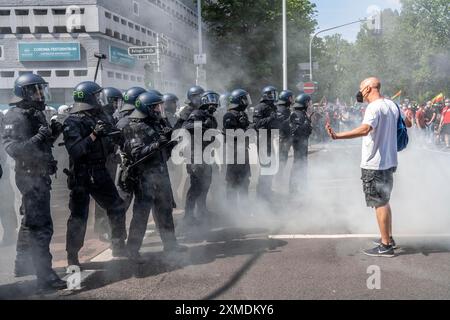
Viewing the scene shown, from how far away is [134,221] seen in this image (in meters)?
4.52

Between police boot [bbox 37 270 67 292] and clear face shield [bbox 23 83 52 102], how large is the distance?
56.2 inches

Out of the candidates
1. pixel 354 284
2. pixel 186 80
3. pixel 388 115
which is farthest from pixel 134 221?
pixel 186 80

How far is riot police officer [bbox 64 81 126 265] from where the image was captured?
4113 mm

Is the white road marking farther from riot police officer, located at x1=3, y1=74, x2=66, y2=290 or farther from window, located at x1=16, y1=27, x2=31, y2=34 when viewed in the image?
window, located at x1=16, y1=27, x2=31, y2=34

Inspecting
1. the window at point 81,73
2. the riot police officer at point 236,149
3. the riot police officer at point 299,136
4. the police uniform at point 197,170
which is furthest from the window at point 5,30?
the police uniform at point 197,170

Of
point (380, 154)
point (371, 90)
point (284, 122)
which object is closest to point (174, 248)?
point (380, 154)

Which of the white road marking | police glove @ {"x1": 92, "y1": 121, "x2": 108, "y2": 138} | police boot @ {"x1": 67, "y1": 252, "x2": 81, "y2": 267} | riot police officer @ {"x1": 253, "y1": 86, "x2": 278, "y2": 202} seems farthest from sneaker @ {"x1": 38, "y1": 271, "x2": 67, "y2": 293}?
riot police officer @ {"x1": 253, "y1": 86, "x2": 278, "y2": 202}

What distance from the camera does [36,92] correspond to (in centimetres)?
401

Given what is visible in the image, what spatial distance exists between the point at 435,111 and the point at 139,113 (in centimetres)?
1501

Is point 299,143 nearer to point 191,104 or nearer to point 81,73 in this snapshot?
point 191,104

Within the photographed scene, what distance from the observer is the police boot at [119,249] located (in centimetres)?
467

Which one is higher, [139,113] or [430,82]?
[430,82]
